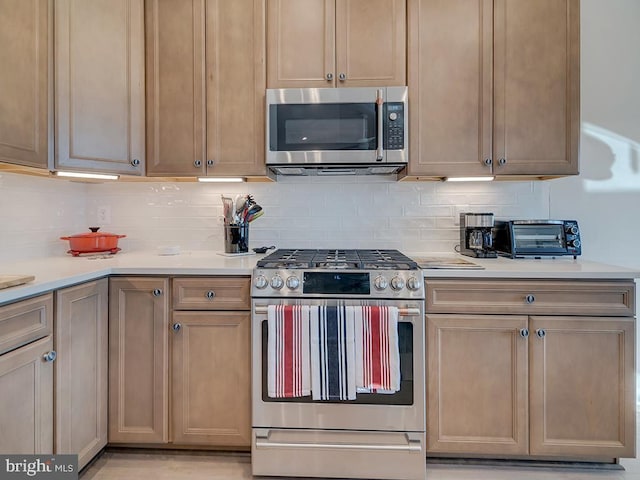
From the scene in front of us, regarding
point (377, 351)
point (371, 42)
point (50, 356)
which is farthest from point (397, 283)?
point (50, 356)

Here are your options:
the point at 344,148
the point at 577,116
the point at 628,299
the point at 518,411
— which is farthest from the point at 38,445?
the point at 577,116

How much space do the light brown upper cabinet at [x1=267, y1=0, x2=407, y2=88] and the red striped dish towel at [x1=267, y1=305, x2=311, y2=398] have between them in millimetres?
1250

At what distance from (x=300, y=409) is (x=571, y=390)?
123cm

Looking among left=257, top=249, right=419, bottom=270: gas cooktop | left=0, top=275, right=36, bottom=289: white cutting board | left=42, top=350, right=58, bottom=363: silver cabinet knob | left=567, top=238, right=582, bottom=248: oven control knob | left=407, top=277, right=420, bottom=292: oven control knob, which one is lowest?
left=42, top=350, right=58, bottom=363: silver cabinet knob

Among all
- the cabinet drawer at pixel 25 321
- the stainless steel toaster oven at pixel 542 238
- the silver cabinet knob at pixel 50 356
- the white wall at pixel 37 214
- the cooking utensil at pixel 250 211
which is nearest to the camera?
the cabinet drawer at pixel 25 321

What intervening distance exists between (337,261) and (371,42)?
3.95ft

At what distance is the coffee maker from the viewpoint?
2.12 metres

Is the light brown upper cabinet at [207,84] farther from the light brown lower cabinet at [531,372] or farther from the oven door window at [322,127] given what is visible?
the light brown lower cabinet at [531,372]

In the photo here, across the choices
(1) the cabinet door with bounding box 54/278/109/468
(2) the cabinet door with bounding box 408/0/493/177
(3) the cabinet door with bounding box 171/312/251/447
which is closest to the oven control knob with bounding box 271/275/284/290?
(3) the cabinet door with bounding box 171/312/251/447

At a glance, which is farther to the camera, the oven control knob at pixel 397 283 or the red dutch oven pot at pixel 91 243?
the red dutch oven pot at pixel 91 243

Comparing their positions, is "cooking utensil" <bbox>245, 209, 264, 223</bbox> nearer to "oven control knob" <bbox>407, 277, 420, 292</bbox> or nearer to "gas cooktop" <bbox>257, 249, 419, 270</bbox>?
"gas cooktop" <bbox>257, 249, 419, 270</bbox>

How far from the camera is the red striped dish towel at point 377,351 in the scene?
162cm

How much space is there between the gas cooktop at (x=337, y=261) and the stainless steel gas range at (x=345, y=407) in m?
0.02

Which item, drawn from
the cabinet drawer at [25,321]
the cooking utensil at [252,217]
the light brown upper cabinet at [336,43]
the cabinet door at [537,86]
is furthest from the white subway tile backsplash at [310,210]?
the cabinet drawer at [25,321]
